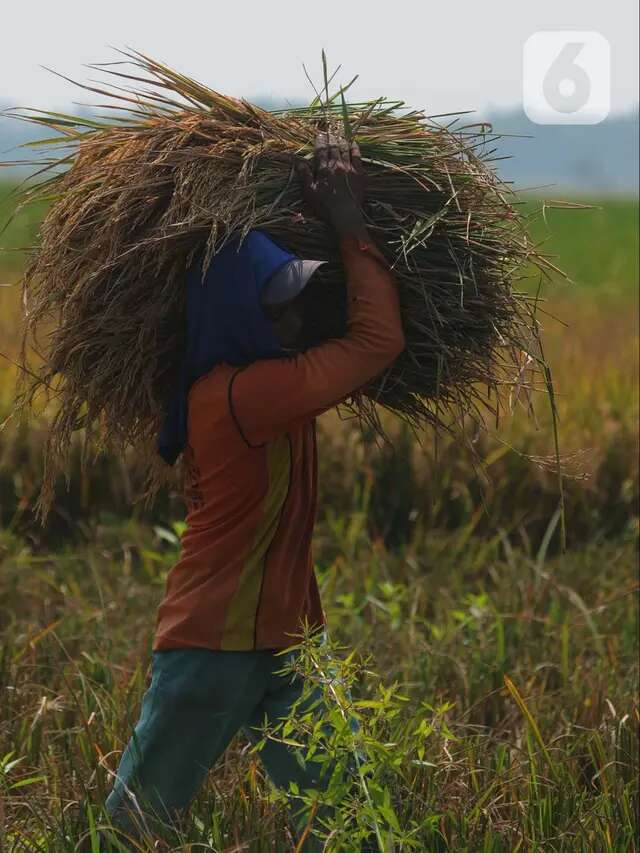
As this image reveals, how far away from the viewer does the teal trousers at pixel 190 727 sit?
8.00ft

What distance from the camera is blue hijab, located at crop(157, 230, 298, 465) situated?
2.35 metres

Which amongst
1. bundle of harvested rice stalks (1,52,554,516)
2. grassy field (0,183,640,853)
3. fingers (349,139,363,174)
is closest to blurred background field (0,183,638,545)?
grassy field (0,183,640,853)

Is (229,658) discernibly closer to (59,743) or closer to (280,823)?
(280,823)

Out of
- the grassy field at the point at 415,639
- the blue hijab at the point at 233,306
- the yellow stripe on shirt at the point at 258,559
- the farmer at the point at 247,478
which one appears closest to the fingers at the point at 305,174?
the farmer at the point at 247,478

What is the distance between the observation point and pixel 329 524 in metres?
5.30

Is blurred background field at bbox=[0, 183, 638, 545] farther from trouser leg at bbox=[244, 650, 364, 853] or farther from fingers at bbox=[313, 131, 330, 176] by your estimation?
fingers at bbox=[313, 131, 330, 176]

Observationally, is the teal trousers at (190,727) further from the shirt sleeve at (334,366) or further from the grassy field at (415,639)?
the shirt sleeve at (334,366)

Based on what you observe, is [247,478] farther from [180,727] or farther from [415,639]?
[415,639]

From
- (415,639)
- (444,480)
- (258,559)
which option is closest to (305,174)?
(258,559)

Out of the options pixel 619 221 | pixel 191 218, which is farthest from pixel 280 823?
pixel 619 221

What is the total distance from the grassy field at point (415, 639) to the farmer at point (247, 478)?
164 millimetres

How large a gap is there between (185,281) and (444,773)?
4.35ft

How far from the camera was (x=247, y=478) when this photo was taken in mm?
2447

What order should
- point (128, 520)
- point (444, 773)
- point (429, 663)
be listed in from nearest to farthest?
point (444, 773) → point (429, 663) → point (128, 520)
